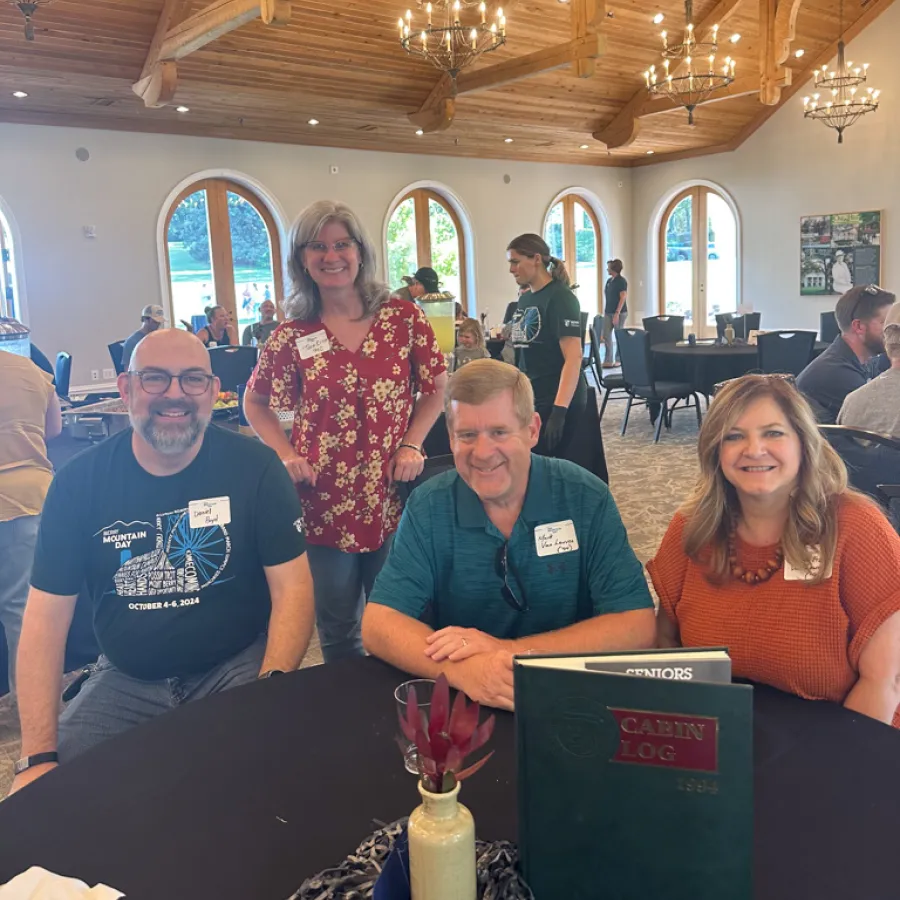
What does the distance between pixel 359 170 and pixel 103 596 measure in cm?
997

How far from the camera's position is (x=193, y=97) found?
328 inches

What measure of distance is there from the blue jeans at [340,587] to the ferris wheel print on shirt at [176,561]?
0.46 metres

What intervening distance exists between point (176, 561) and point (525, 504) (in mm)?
751

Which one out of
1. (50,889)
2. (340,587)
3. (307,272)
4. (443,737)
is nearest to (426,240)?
(307,272)

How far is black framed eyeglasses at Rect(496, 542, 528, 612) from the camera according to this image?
1.61 metres

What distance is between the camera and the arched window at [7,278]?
27.7ft

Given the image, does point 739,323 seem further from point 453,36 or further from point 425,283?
point 453,36

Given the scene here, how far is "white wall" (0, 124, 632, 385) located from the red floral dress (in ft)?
24.2

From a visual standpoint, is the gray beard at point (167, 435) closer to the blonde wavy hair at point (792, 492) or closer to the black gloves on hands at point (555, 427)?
the blonde wavy hair at point (792, 492)

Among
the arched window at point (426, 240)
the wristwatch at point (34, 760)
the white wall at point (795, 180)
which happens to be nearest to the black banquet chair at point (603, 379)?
the arched window at point (426, 240)

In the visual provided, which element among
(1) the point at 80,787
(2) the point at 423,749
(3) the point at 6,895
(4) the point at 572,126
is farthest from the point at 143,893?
(4) the point at 572,126

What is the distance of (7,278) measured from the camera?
849cm

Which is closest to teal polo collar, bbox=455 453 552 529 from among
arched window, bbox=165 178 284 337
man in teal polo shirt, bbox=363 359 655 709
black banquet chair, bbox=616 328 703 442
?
man in teal polo shirt, bbox=363 359 655 709

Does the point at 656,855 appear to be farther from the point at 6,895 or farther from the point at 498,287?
the point at 498,287
